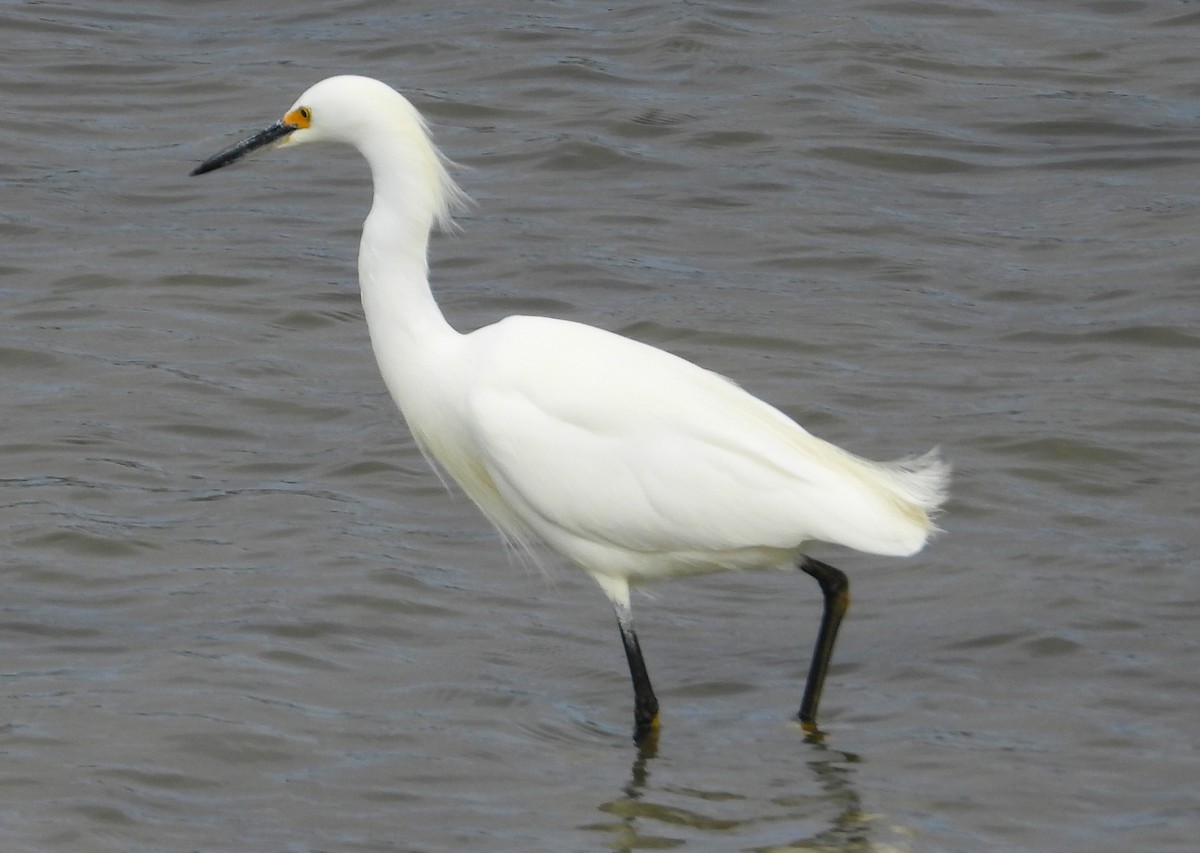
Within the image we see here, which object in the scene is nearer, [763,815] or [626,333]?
[763,815]

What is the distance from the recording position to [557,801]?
16.8ft

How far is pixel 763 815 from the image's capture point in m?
5.01

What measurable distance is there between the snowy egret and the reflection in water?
0.33m

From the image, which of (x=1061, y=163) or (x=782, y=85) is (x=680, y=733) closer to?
(x=1061, y=163)

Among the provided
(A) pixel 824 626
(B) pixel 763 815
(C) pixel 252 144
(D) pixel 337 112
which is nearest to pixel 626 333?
(C) pixel 252 144

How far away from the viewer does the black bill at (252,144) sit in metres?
5.90

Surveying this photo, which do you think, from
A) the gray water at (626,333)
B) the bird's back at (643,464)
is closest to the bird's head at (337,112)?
the bird's back at (643,464)

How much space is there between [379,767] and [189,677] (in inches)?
30.7

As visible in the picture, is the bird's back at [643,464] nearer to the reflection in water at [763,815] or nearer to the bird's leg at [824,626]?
the bird's leg at [824,626]

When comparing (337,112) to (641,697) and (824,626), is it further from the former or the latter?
(824,626)

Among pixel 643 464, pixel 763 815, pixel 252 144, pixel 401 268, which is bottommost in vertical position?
pixel 763 815

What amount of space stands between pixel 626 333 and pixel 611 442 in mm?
3228

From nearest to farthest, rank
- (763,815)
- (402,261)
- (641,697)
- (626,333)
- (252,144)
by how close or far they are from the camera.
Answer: (763,815) → (641,697) → (402,261) → (252,144) → (626,333)

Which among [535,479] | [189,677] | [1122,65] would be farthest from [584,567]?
[1122,65]
